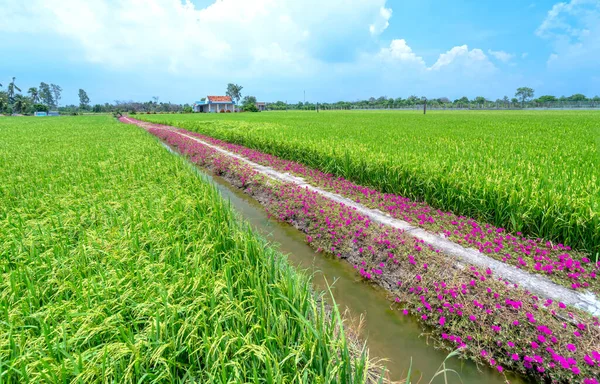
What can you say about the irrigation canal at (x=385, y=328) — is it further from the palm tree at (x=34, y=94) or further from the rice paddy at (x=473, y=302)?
the palm tree at (x=34, y=94)

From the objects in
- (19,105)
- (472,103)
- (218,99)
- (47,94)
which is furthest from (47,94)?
(472,103)

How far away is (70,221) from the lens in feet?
13.2

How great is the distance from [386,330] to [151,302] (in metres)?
2.37

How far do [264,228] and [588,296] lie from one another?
186 inches

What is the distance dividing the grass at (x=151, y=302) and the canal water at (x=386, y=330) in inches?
19.2

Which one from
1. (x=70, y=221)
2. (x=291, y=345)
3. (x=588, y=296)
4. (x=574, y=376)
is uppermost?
(x=70, y=221)

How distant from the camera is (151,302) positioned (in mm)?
2293

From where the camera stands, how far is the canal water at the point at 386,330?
2602mm

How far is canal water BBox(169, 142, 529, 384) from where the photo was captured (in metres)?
2.60

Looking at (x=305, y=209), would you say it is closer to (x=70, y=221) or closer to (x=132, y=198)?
(x=132, y=198)

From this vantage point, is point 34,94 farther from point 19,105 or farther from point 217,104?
point 217,104

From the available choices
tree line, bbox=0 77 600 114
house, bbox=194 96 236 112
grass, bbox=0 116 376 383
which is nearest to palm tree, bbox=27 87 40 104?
tree line, bbox=0 77 600 114

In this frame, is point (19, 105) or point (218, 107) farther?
point (19, 105)

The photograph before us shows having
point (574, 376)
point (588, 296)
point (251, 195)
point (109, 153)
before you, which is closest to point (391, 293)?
point (574, 376)
